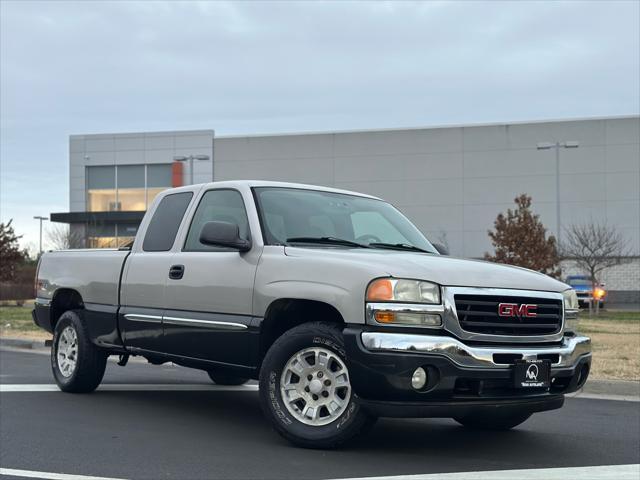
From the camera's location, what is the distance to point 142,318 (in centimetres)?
760

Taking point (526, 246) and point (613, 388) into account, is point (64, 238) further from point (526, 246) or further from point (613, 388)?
point (613, 388)

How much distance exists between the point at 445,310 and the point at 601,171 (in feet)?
158

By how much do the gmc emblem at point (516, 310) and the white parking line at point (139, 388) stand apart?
427 cm

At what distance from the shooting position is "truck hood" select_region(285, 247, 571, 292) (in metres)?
5.72

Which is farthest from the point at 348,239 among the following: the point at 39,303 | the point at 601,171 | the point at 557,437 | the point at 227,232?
the point at 601,171

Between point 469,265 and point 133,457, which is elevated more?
point 469,265

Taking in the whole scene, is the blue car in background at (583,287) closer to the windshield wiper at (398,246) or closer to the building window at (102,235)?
the building window at (102,235)

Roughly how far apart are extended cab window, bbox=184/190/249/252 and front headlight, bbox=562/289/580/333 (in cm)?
245

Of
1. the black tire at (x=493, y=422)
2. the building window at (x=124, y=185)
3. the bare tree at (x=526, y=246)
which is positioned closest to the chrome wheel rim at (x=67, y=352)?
the black tire at (x=493, y=422)

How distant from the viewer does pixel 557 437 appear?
6980mm

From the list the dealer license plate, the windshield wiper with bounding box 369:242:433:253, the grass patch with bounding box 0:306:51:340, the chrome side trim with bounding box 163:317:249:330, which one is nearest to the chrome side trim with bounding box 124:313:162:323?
the chrome side trim with bounding box 163:317:249:330

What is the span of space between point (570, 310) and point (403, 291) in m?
1.51

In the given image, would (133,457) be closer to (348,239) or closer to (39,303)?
(348,239)

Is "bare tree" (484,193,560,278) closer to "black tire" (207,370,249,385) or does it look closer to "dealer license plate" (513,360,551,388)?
"black tire" (207,370,249,385)
